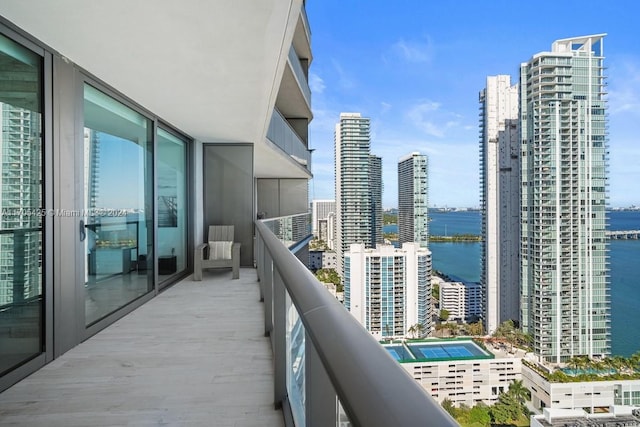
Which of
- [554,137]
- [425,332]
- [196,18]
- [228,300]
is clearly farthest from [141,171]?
[554,137]

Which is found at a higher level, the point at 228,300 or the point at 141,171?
the point at 141,171

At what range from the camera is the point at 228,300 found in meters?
5.57

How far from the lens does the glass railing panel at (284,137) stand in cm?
855

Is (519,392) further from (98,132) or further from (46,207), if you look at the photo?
(98,132)

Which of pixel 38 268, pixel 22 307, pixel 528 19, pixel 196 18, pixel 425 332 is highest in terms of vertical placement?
pixel 528 19

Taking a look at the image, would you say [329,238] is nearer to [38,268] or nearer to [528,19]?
[38,268]

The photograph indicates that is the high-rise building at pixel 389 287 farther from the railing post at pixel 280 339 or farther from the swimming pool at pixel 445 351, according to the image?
the railing post at pixel 280 339

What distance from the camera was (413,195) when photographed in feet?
53.8

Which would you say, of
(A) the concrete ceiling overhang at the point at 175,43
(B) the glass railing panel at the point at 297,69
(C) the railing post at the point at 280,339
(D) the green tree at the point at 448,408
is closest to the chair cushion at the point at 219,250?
(A) the concrete ceiling overhang at the point at 175,43

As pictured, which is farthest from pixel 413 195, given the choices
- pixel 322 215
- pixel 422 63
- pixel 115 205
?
pixel 422 63

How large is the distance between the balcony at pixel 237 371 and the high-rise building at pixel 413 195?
1041 cm

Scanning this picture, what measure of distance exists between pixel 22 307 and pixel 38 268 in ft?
1.11

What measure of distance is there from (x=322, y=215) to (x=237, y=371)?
24.3 m

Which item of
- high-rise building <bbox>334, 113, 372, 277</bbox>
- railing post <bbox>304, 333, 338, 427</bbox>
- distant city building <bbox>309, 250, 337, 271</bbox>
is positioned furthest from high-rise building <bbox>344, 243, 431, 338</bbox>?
high-rise building <bbox>334, 113, 372, 277</bbox>
